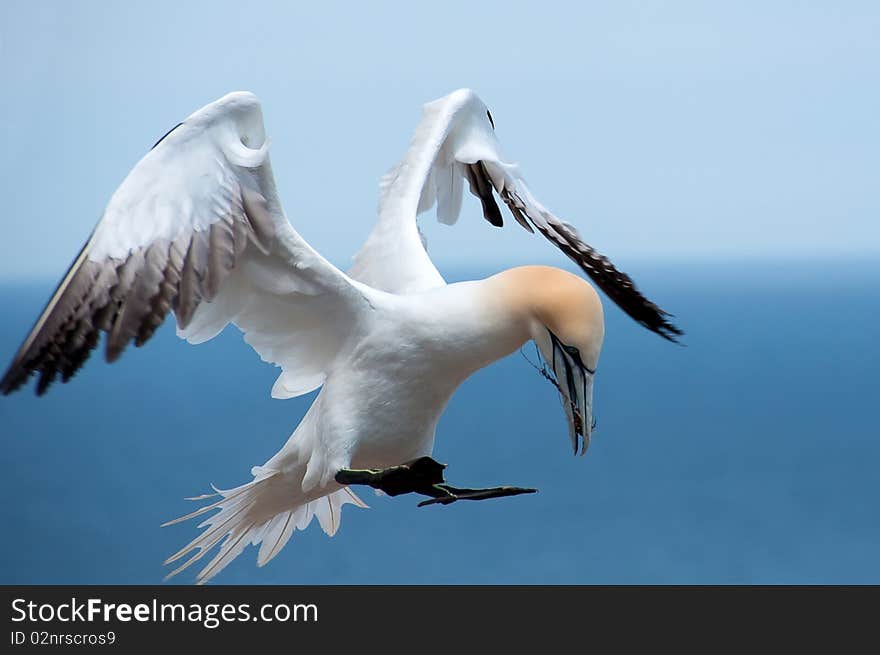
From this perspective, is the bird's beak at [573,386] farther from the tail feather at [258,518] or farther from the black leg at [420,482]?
the tail feather at [258,518]

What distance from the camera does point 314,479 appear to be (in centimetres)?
199

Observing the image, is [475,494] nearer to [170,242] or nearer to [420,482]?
[420,482]

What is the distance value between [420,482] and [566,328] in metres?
0.27

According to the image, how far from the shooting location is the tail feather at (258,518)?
216cm

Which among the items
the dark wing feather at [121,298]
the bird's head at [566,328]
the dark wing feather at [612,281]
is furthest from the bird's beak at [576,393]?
the dark wing feather at [121,298]

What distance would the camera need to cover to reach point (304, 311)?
199 centimetres

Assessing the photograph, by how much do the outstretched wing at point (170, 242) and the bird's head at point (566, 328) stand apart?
0.88 feet

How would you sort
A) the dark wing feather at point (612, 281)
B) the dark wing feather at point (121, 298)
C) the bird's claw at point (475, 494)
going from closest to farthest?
1. the dark wing feather at point (121, 298)
2. the bird's claw at point (475, 494)
3. the dark wing feather at point (612, 281)

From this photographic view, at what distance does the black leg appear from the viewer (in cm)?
188

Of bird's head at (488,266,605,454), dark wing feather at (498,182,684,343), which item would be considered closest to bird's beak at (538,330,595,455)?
bird's head at (488,266,605,454)

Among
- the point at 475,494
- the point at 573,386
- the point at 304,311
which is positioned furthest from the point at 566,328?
the point at 304,311

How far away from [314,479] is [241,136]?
17.2 inches

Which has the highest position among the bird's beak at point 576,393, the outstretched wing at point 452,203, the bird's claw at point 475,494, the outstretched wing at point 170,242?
the outstretched wing at point 452,203

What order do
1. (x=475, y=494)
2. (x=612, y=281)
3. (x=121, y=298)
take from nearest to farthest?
(x=121, y=298) → (x=475, y=494) → (x=612, y=281)
